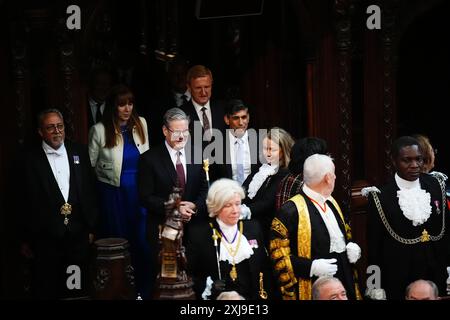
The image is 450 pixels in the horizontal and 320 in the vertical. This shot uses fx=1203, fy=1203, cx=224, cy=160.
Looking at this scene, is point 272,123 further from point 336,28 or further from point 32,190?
point 32,190

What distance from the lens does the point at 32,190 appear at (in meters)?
9.95

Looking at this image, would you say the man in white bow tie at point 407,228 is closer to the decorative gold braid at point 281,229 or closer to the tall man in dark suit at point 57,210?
the decorative gold braid at point 281,229

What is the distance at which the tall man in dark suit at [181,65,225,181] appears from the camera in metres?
10.6

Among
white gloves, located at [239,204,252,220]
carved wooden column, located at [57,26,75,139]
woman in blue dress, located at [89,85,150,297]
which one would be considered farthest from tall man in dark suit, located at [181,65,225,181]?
carved wooden column, located at [57,26,75,139]

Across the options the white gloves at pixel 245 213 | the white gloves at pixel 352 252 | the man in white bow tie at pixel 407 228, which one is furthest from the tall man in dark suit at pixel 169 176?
the man in white bow tie at pixel 407 228

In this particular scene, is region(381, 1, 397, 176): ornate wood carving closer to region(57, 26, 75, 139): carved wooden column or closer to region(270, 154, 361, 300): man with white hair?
region(270, 154, 361, 300): man with white hair

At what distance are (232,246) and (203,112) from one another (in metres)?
2.27

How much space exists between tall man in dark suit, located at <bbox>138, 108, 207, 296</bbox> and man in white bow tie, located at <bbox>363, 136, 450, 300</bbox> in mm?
1501

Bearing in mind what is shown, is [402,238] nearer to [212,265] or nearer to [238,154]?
[212,265]

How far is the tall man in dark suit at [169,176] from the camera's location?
32.2 feet

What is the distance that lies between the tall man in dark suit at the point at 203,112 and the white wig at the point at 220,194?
5.74ft

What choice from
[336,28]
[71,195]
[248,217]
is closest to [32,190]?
[71,195]

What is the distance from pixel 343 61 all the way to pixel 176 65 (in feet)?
5.17

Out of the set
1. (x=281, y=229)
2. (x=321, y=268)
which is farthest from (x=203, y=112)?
(x=321, y=268)
